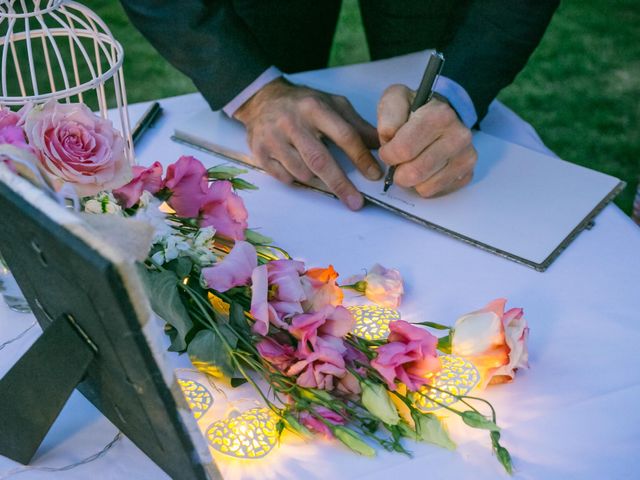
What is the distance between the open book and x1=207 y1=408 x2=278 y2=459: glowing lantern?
407 millimetres

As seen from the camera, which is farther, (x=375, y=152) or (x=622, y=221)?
(x=375, y=152)

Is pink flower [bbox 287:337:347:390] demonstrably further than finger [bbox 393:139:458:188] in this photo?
No

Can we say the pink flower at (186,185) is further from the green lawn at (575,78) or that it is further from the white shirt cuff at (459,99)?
the green lawn at (575,78)

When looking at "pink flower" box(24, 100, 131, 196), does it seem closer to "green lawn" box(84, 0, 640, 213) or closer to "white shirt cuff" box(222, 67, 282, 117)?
"white shirt cuff" box(222, 67, 282, 117)

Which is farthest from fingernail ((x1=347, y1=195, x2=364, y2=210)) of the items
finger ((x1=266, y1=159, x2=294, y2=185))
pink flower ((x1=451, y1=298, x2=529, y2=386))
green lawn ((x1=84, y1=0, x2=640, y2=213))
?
green lawn ((x1=84, y1=0, x2=640, y2=213))

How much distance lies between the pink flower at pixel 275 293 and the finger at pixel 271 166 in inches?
12.7

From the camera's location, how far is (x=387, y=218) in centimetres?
103

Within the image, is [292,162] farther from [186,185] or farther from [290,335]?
[290,335]

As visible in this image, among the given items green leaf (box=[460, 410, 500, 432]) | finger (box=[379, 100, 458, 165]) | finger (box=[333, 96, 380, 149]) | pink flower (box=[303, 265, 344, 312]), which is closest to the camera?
green leaf (box=[460, 410, 500, 432])

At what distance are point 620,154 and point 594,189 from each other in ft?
5.91

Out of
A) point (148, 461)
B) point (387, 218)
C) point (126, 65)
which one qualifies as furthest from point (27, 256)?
point (126, 65)

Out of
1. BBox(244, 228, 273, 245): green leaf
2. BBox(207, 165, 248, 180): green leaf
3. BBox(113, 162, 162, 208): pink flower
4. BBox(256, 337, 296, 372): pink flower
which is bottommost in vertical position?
BBox(244, 228, 273, 245): green leaf

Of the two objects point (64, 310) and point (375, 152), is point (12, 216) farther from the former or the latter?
point (375, 152)

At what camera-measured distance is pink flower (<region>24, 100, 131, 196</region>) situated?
71 centimetres
